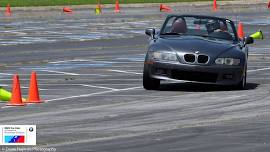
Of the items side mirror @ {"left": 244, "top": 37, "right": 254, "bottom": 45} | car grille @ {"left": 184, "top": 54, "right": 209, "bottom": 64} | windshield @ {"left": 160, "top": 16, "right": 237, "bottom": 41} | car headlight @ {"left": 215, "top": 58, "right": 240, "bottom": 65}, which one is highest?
windshield @ {"left": 160, "top": 16, "right": 237, "bottom": 41}

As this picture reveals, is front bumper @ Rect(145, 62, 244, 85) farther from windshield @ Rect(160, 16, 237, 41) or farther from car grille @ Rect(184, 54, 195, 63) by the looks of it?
windshield @ Rect(160, 16, 237, 41)

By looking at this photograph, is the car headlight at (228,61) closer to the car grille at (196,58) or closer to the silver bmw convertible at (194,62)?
the silver bmw convertible at (194,62)

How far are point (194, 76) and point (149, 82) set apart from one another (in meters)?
0.92

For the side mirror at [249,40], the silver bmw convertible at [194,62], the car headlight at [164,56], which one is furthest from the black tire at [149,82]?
the side mirror at [249,40]

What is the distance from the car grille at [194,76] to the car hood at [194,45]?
1.29 ft

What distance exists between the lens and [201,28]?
21109mm

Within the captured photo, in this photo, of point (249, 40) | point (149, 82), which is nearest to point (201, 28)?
point (249, 40)

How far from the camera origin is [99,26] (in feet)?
148

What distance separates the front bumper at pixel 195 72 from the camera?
19.5 meters

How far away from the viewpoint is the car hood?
64.5ft

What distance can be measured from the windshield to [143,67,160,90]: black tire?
1313 millimetres

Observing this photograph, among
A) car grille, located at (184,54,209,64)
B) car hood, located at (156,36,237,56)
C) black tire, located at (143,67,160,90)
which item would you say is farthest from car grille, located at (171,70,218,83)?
black tire, located at (143,67,160,90)

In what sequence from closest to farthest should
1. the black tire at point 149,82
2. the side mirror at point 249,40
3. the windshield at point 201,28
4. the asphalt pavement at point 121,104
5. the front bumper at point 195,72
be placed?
the asphalt pavement at point 121,104 < the front bumper at point 195,72 < the black tire at point 149,82 < the windshield at point 201,28 < the side mirror at point 249,40

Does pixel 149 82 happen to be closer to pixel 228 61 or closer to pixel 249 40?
pixel 228 61
